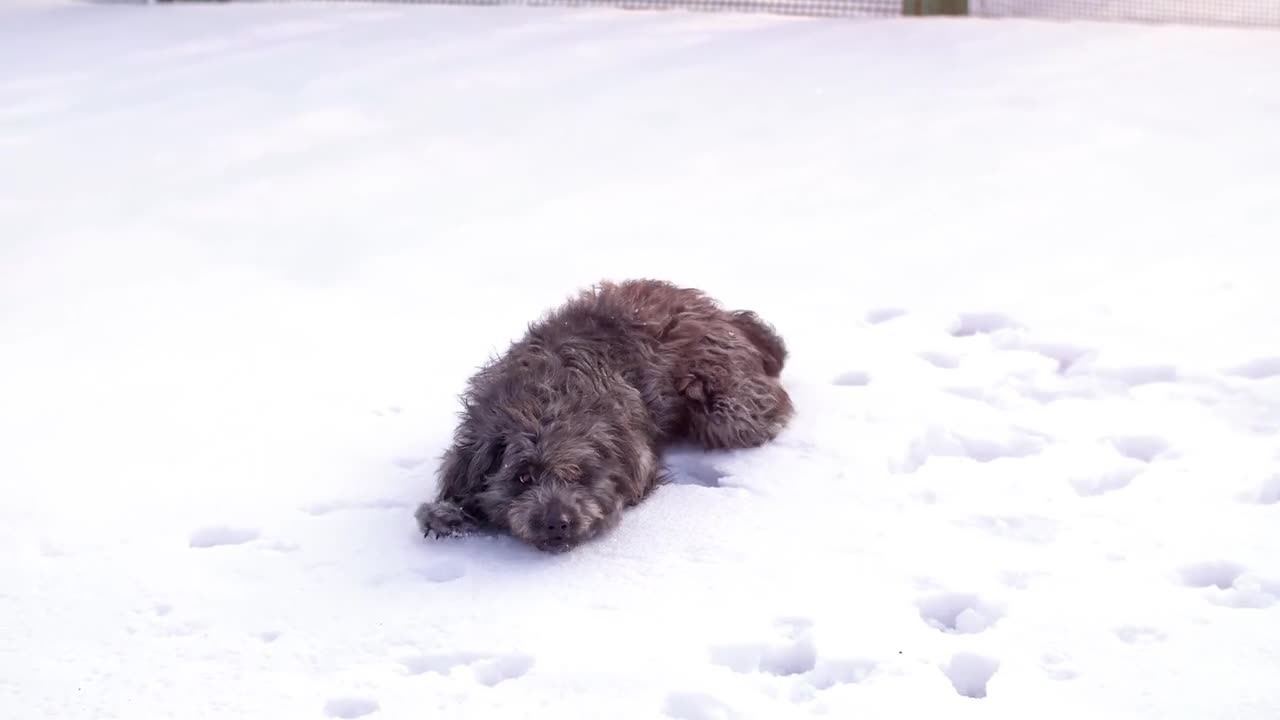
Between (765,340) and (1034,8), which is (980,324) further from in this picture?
(1034,8)

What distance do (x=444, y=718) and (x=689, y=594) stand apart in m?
0.69

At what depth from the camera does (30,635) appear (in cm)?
308

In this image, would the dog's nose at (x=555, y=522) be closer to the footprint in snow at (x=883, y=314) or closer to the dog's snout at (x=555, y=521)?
the dog's snout at (x=555, y=521)

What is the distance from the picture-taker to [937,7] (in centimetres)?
812

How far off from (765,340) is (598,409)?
2.82 feet

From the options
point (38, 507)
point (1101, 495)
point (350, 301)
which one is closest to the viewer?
point (1101, 495)

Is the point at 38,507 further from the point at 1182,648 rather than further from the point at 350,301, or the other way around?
the point at 1182,648

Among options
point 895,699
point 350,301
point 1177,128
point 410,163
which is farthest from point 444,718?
point 1177,128

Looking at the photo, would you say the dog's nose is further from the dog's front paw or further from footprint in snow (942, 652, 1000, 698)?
footprint in snow (942, 652, 1000, 698)

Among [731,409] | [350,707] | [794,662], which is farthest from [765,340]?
[350,707]

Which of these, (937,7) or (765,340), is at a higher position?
(937,7)

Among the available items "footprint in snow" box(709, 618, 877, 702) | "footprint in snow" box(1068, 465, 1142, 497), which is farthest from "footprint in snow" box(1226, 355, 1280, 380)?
"footprint in snow" box(709, 618, 877, 702)

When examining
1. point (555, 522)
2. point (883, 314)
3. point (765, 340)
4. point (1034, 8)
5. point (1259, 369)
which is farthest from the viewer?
A: point (1034, 8)

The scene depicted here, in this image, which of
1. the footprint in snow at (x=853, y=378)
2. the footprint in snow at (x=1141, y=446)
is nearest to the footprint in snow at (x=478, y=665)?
the footprint in snow at (x=853, y=378)
